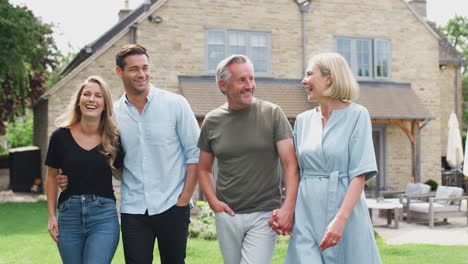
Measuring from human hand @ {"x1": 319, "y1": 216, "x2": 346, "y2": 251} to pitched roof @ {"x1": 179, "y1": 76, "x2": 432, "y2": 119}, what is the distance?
41.9 feet

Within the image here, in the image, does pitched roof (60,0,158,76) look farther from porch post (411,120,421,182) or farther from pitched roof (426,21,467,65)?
pitched roof (426,21,467,65)

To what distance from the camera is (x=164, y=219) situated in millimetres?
4090

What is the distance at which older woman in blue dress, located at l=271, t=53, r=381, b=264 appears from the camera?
322 centimetres

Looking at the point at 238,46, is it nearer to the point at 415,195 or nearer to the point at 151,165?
the point at 415,195

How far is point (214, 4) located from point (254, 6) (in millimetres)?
1326

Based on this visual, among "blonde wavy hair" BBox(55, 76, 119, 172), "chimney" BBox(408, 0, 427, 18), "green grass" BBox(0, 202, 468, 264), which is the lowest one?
"green grass" BBox(0, 202, 468, 264)

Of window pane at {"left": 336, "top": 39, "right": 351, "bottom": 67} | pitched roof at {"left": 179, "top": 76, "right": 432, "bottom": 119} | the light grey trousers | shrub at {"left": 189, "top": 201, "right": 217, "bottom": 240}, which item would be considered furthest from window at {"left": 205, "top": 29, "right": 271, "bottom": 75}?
the light grey trousers

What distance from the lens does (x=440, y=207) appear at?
40.9 ft

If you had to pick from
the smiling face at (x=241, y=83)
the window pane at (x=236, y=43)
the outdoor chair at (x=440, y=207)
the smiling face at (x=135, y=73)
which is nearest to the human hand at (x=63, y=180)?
the smiling face at (x=135, y=73)

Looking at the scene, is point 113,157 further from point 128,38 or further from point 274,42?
point 274,42

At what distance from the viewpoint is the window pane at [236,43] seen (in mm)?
17359

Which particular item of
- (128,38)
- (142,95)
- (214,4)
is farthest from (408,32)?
(142,95)

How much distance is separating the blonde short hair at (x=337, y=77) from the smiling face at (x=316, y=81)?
0.02m

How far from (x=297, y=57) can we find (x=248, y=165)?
48.5 feet
